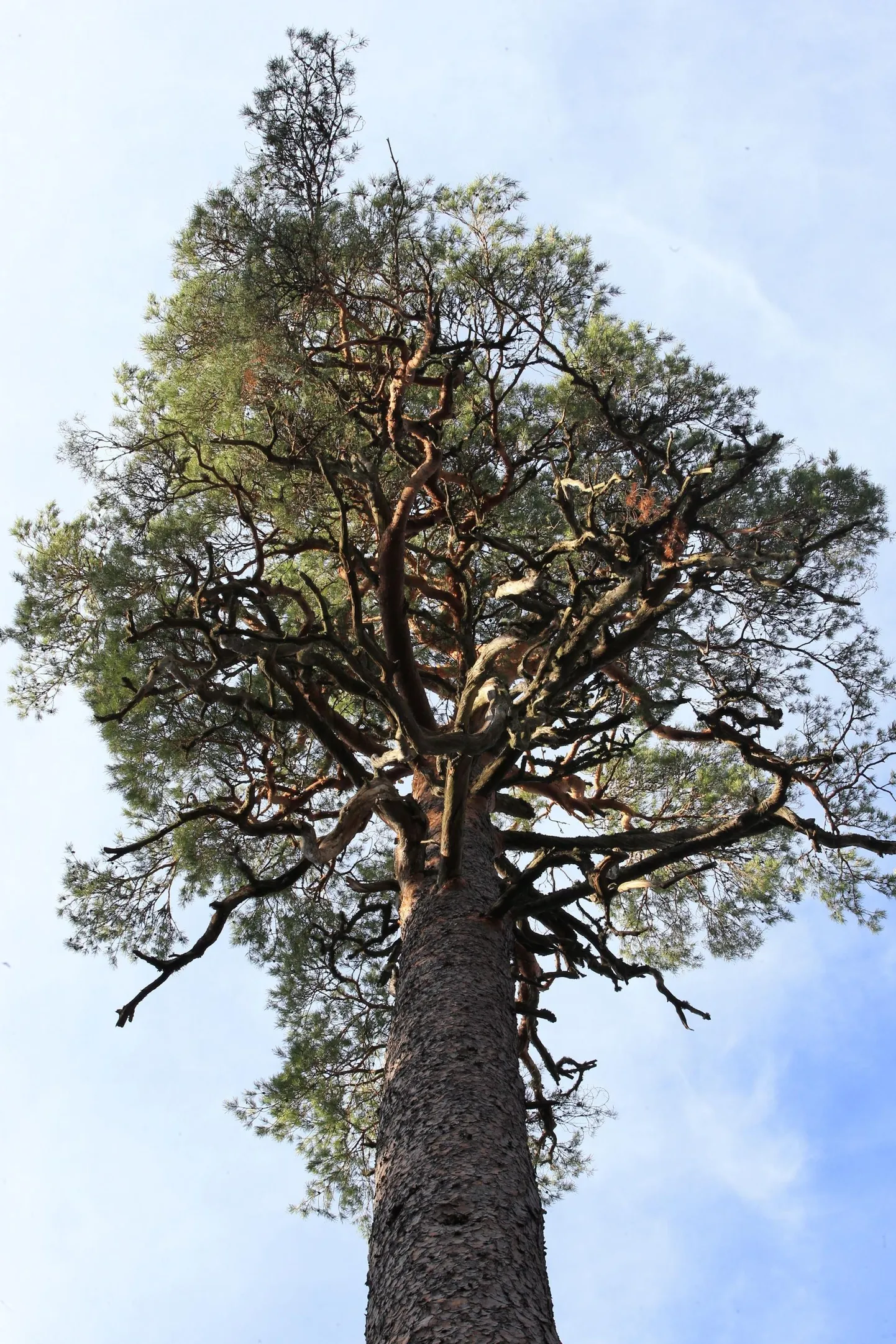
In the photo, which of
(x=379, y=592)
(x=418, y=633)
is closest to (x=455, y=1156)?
(x=379, y=592)

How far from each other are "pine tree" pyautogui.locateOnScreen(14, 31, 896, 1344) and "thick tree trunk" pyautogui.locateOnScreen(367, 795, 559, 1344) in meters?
0.03

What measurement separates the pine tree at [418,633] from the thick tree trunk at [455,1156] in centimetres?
3

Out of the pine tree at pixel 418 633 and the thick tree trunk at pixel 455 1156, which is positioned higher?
the pine tree at pixel 418 633

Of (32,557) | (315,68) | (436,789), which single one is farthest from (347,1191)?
(315,68)

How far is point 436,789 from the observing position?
4.73 meters

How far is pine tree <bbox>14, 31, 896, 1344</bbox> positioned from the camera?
3.86 m

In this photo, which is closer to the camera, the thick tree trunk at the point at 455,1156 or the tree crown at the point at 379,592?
the thick tree trunk at the point at 455,1156

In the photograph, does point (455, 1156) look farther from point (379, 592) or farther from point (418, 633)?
point (418, 633)

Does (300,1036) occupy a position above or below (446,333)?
below

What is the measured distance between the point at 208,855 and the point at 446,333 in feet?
11.1

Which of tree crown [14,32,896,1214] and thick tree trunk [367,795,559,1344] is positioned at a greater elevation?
tree crown [14,32,896,1214]

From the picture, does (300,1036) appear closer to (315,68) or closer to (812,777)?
(812,777)

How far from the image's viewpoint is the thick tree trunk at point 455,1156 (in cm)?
236

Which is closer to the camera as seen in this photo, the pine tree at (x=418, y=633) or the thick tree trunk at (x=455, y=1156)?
the thick tree trunk at (x=455, y=1156)
